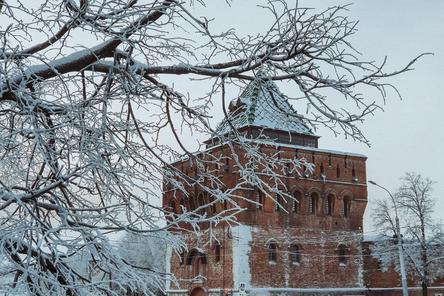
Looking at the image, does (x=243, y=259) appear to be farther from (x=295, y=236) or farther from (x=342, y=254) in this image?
(x=342, y=254)

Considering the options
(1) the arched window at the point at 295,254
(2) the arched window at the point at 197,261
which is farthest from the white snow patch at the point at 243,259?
(1) the arched window at the point at 295,254

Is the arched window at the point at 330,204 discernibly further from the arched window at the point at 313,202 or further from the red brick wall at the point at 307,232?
the arched window at the point at 313,202

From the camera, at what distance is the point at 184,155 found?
18.7ft

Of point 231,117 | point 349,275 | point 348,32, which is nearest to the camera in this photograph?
point 348,32

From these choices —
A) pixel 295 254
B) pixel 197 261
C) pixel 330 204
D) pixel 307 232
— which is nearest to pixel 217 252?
pixel 197 261

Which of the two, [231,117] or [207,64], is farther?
[231,117]

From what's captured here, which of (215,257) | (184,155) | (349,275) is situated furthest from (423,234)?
(184,155)

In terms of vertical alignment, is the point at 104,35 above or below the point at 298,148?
below

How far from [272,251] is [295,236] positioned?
135 centimetres

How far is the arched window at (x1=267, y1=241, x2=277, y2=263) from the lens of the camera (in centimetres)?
2725

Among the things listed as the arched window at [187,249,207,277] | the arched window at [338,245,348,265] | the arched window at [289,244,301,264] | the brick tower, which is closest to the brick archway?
the brick tower

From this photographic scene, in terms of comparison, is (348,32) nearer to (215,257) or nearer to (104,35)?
(104,35)

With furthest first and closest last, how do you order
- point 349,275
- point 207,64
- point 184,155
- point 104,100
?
point 349,275, point 184,155, point 207,64, point 104,100

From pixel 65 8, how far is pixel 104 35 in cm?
31
